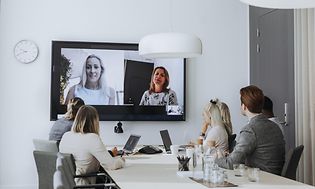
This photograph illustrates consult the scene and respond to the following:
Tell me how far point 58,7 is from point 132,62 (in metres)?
1.28

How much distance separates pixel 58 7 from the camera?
247 inches

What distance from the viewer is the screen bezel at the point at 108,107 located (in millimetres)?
6113

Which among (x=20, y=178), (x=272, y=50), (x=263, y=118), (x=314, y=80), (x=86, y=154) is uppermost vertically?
(x=272, y=50)

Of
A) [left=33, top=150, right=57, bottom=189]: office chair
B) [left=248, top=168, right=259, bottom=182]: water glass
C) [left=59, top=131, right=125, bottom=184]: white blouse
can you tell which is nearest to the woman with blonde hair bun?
[left=59, top=131, right=125, bottom=184]: white blouse

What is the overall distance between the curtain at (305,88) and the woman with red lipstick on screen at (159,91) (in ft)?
6.22

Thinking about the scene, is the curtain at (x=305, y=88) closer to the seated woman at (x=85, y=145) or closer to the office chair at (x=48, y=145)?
the seated woman at (x=85, y=145)

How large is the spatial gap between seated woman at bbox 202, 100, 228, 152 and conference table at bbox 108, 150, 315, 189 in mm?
785

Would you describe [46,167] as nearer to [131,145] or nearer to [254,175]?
[254,175]

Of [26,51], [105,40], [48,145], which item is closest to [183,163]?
[48,145]

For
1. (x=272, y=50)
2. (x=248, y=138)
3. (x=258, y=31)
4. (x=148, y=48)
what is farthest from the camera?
(x=258, y=31)

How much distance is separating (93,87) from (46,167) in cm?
297

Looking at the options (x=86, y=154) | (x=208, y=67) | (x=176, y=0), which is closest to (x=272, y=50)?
(x=208, y=67)

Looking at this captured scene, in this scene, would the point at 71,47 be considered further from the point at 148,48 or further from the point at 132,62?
the point at 148,48

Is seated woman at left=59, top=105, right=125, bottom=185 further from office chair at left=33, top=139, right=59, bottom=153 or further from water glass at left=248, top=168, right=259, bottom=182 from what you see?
water glass at left=248, top=168, right=259, bottom=182
